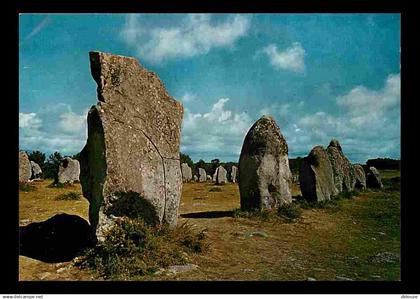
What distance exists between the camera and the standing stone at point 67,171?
26984 millimetres

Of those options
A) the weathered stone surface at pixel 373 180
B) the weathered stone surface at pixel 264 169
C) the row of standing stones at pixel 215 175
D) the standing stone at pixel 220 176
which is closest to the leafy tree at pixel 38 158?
the row of standing stones at pixel 215 175

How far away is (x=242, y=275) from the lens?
→ 7.46 m

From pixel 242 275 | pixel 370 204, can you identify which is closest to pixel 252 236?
pixel 242 275

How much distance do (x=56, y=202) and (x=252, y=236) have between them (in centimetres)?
848

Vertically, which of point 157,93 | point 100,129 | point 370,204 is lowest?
point 370,204

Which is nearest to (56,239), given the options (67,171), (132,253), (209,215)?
(132,253)

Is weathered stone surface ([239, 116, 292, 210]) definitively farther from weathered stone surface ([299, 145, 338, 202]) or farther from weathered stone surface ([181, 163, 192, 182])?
weathered stone surface ([181, 163, 192, 182])

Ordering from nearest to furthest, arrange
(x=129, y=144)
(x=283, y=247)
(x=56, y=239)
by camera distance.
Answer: (x=129, y=144) < (x=56, y=239) < (x=283, y=247)

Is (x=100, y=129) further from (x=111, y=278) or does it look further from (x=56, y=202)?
(x=56, y=202)

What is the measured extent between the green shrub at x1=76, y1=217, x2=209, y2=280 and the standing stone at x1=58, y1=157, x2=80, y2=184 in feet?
65.9

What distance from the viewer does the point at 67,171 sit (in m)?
27.5

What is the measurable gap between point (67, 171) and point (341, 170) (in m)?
16.2

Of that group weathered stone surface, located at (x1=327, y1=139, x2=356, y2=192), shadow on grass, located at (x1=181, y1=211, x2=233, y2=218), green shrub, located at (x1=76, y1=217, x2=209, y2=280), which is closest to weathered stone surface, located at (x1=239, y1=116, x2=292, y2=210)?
shadow on grass, located at (x1=181, y1=211, x2=233, y2=218)

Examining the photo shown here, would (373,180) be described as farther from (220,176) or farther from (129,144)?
(129,144)
